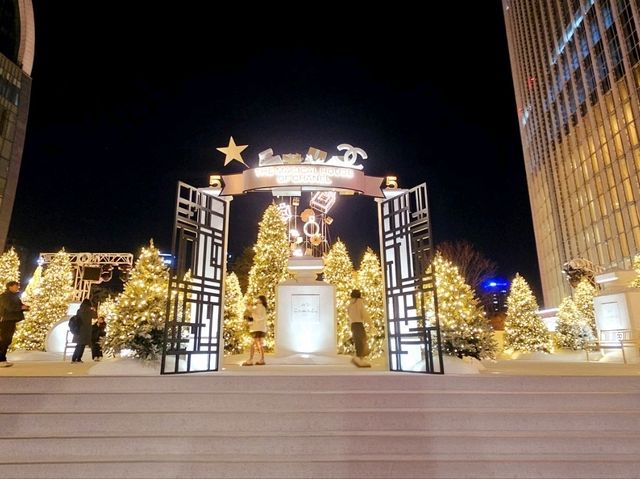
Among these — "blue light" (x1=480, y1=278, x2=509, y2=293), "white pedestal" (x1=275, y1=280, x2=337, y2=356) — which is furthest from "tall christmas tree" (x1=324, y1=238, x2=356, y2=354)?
"blue light" (x1=480, y1=278, x2=509, y2=293)

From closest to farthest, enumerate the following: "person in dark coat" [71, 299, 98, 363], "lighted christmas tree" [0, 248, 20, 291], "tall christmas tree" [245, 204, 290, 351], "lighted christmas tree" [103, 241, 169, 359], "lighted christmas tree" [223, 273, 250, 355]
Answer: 1. "lighted christmas tree" [103, 241, 169, 359]
2. "person in dark coat" [71, 299, 98, 363]
3. "lighted christmas tree" [223, 273, 250, 355]
4. "lighted christmas tree" [0, 248, 20, 291]
5. "tall christmas tree" [245, 204, 290, 351]

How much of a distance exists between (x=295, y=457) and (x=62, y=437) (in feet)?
7.96

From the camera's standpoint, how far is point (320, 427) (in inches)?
169

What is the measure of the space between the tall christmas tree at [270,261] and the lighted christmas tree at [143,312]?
7.28 metres

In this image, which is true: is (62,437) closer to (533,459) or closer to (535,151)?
(533,459)

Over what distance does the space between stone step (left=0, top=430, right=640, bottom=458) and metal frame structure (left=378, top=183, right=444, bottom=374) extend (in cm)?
265

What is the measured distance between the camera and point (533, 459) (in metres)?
3.82

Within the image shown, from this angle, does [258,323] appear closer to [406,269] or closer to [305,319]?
[305,319]

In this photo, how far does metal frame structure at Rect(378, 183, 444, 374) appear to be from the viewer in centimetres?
725

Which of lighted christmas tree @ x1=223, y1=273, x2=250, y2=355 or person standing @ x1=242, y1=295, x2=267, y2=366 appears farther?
lighted christmas tree @ x1=223, y1=273, x2=250, y2=355

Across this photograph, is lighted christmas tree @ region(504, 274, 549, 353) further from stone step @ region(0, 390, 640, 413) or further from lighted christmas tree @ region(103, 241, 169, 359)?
lighted christmas tree @ region(103, 241, 169, 359)

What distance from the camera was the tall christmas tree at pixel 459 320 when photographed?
727 centimetres

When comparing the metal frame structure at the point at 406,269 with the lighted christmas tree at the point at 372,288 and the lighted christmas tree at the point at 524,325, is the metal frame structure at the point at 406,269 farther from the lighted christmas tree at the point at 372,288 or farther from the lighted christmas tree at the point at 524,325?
the lighted christmas tree at the point at 524,325

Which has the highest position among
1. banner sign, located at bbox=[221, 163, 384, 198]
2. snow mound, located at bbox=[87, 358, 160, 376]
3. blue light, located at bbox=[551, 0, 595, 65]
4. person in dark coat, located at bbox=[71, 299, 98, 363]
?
blue light, located at bbox=[551, 0, 595, 65]
